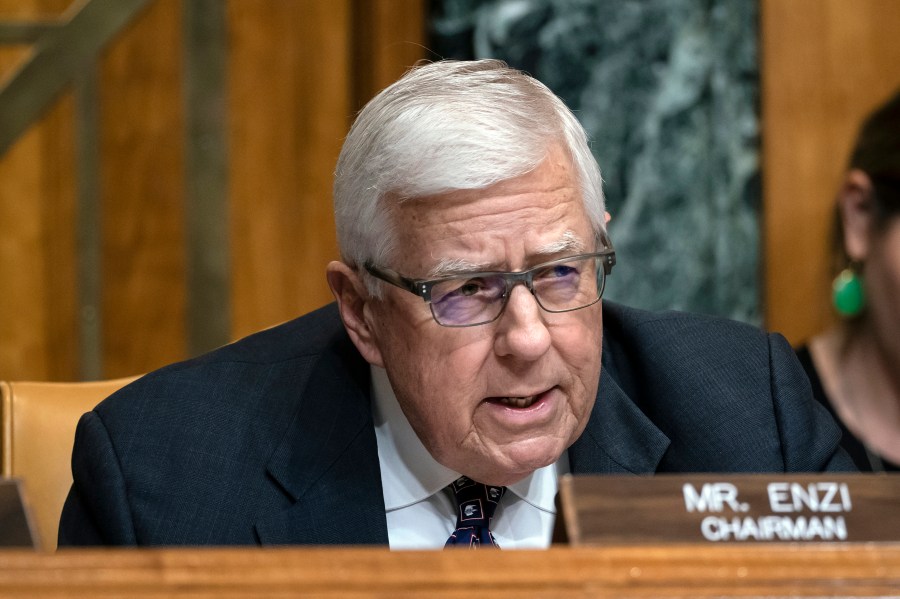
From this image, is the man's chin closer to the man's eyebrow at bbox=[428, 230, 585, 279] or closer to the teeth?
the teeth

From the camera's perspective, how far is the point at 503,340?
1.48 metres

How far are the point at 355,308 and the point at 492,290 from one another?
27 centimetres

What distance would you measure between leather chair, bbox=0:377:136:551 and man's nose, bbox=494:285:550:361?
703mm

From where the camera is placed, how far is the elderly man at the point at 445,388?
1.50m

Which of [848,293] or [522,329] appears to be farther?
[848,293]

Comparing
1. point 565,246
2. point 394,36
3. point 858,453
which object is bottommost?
point 858,453

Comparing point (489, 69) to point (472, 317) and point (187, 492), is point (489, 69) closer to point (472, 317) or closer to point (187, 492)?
point (472, 317)

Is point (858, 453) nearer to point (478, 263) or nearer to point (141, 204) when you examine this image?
point (478, 263)

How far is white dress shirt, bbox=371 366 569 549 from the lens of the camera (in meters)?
1.65

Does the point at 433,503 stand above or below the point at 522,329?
below

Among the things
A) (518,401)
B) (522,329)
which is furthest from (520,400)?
(522,329)

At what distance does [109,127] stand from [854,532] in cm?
249

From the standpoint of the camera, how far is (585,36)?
3129mm

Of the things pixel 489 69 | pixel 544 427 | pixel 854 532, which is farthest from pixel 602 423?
pixel 854 532
